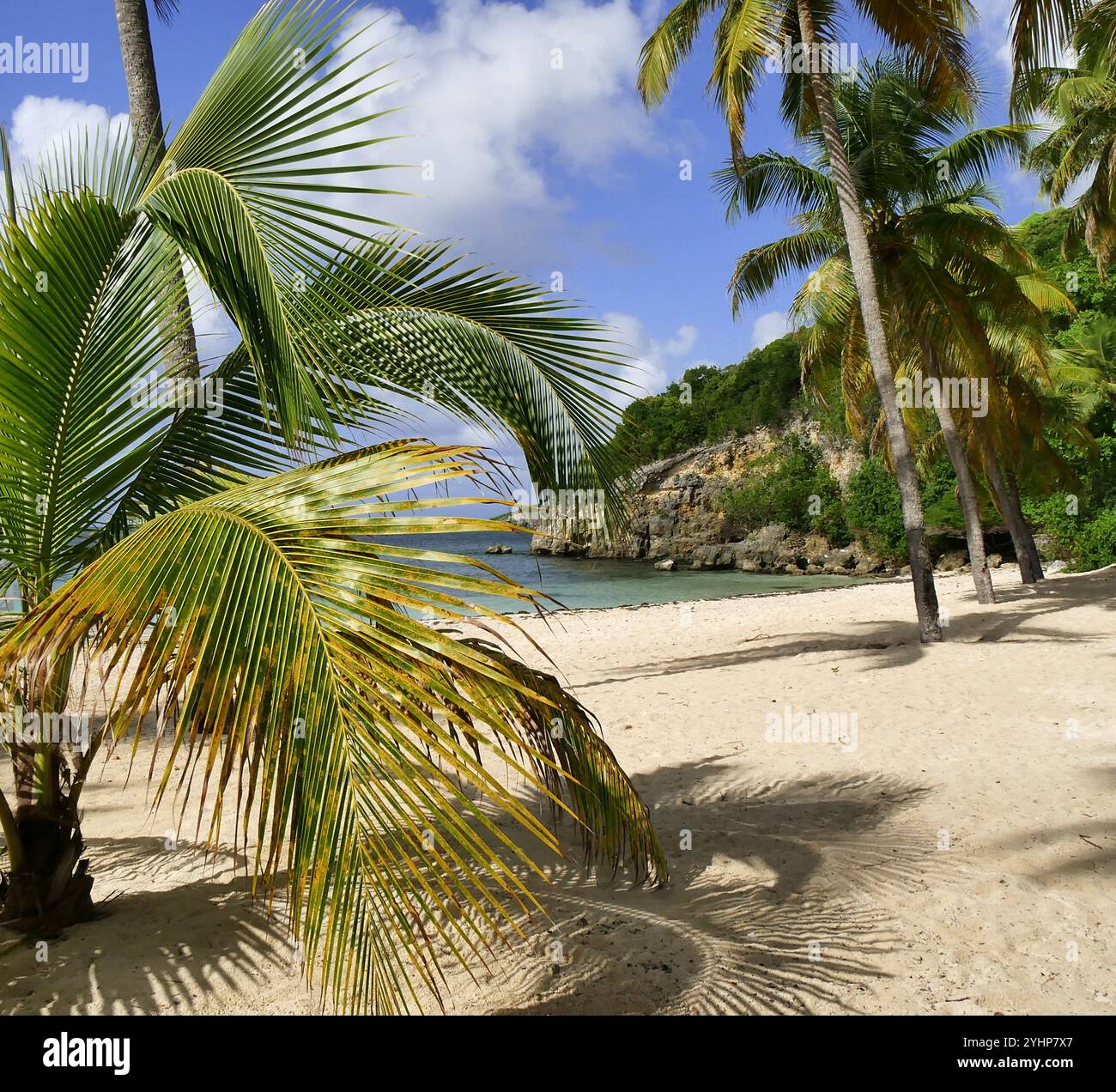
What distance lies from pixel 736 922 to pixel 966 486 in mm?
12314

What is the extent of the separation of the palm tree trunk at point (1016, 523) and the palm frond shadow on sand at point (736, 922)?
41.8ft

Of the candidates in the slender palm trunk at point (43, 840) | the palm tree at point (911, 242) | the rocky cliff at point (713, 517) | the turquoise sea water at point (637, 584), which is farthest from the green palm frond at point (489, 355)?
the rocky cliff at point (713, 517)

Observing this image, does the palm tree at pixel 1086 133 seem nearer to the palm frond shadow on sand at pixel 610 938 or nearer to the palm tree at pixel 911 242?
the palm tree at pixel 911 242

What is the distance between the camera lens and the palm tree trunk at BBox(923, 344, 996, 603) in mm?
13586

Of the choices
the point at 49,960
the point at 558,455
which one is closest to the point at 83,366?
the point at 49,960

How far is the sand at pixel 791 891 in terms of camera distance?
9.96 ft

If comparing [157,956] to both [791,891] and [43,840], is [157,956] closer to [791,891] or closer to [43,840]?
[43,840]

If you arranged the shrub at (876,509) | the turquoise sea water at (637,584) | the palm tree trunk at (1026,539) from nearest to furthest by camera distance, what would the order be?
the palm tree trunk at (1026,539) → the turquoise sea water at (637,584) → the shrub at (876,509)

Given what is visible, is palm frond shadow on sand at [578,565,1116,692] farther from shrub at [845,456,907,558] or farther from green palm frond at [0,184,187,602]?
shrub at [845,456,907,558]

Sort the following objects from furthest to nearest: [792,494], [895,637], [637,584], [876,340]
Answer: [792,494] → [637,584] → [895,637] → [876,340]

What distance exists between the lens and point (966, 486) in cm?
1382

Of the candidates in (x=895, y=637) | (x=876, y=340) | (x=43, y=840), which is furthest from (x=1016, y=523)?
(x=43, y=840)
